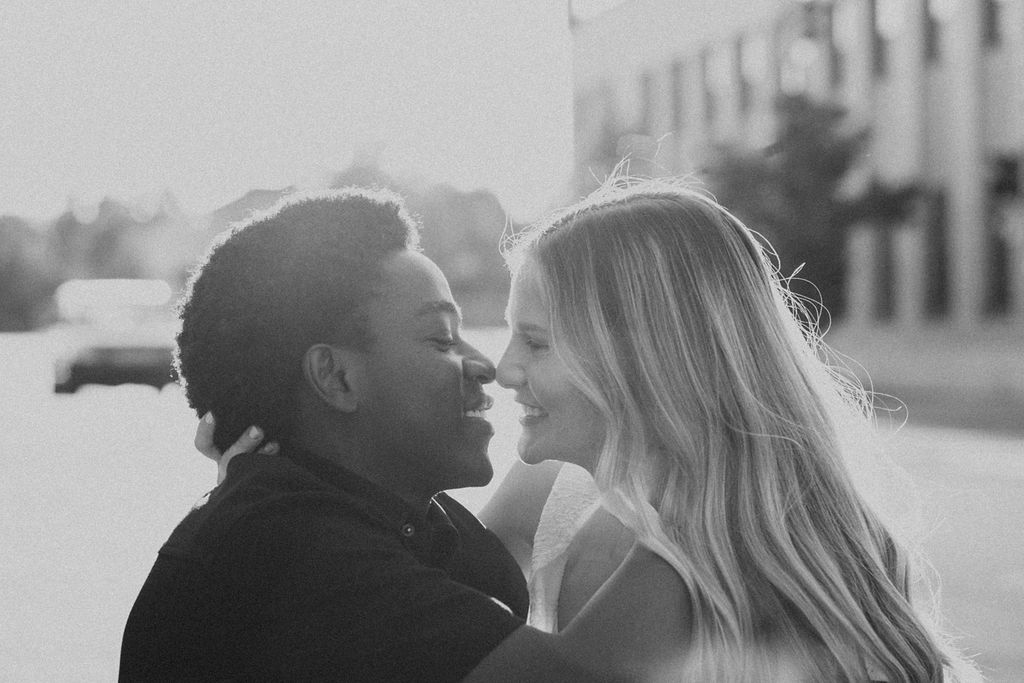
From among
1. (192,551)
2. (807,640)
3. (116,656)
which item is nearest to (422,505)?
(192,551)

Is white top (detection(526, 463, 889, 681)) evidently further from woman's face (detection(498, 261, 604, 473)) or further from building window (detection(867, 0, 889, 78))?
building window (detection(867, 0, 889, 78))

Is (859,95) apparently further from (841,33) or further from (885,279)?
(885,279)

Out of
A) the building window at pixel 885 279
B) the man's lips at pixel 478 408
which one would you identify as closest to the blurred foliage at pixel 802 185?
the building window at pixel 885 279

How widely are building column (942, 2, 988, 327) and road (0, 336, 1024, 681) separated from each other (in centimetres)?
1113

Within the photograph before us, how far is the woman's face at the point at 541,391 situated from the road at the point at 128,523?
72 centimetres

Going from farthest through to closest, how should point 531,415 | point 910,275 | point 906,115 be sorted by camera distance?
point 910,275 → point 906,115 → point 531,415

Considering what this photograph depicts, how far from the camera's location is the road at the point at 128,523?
7156 millimetres

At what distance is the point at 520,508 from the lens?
3.20 metres

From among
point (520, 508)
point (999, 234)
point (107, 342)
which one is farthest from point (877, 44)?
point (520, 508)

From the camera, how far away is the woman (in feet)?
7.39

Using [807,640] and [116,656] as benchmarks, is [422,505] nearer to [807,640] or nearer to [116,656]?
[807,640]

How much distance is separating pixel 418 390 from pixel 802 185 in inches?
973

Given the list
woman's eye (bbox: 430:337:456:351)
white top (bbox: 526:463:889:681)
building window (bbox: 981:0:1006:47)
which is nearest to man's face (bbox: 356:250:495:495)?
woman's eye (bbox: 430:337:456:351)

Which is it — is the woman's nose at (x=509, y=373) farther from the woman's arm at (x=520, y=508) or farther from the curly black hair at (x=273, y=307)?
Result: the woman's arm at (x=520, y=508)
